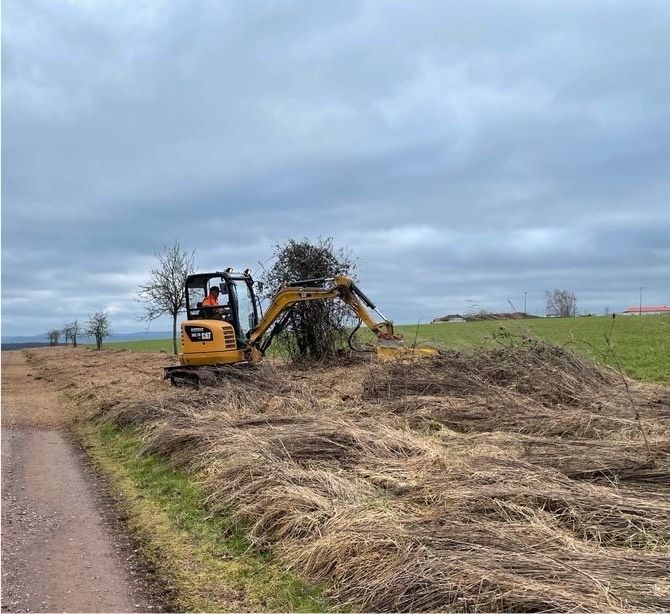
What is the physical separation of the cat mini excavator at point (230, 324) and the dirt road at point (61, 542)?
4166 millimetres

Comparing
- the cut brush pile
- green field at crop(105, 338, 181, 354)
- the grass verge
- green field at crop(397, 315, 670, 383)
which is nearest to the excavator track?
the cut brush pile

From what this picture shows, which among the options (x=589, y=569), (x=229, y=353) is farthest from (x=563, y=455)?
(x=229, y=353)

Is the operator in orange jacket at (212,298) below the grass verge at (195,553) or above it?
above

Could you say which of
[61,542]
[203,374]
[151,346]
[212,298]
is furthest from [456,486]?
[151,346]

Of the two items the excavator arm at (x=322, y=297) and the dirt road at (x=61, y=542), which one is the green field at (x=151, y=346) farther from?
the dirt road at (x=61, y=542)

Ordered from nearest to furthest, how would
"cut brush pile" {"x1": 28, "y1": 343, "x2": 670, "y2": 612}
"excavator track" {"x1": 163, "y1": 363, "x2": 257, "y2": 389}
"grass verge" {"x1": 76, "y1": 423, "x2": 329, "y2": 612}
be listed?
"cut brush pile" {"x1": 28, "y1": 343, "x2": 670, "y2": 612} < "grass verge" {"x1": 76, "y1": 423, "x2": 329, "y2": 612} < "excavator track" {"x1": 163, "y1": 363, "x2": 257, "y2": 389}

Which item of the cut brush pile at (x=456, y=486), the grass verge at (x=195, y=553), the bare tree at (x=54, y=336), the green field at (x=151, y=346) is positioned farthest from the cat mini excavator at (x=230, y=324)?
the bare tree at (x=54, y=336)

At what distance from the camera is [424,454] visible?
6629 millimetres

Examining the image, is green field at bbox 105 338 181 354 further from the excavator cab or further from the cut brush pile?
the cut brush pile

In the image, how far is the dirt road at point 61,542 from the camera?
4430 mm

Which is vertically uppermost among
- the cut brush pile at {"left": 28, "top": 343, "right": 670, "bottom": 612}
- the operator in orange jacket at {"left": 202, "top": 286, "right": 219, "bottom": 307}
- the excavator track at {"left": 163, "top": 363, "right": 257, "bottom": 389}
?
the operator in orange jacket at {"left": 202, "top": 286, "right": 219, "bottom": 307}

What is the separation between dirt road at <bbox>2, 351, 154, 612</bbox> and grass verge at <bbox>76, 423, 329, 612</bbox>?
21 cm

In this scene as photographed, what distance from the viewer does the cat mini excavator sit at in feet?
45.6

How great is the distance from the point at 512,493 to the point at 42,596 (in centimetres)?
351
